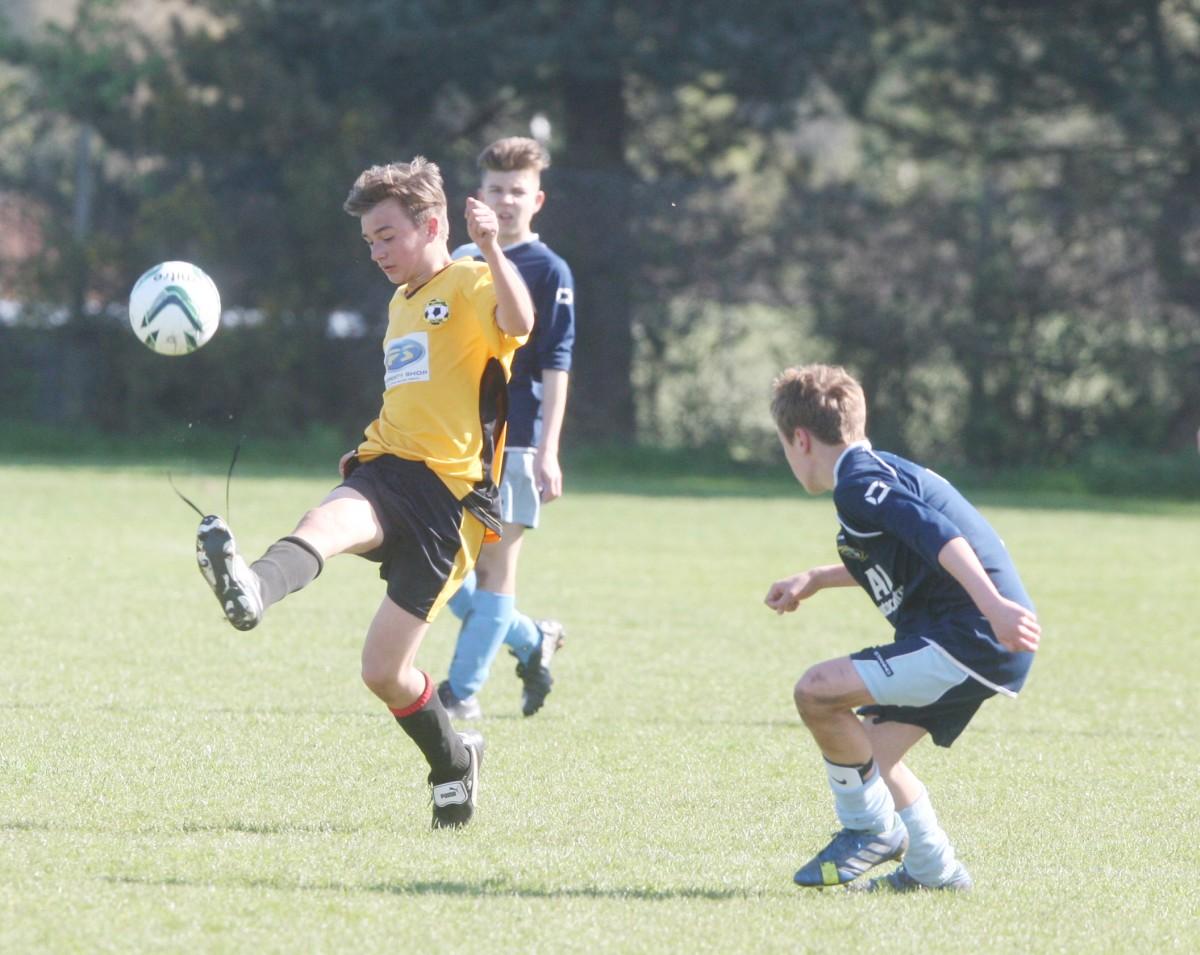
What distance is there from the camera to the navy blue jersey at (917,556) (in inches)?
170

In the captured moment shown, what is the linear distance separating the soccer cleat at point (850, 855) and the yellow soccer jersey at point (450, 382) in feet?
4.74

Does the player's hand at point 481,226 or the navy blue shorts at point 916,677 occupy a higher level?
the player's hand at point 481,226

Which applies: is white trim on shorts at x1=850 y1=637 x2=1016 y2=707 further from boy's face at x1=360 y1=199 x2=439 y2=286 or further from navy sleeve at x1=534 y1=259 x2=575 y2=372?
navy sleeve at x1=534 y1=259 x2=575 y2=372

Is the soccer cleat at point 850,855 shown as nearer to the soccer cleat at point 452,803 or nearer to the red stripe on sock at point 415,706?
the soccer cleat at point 452,803

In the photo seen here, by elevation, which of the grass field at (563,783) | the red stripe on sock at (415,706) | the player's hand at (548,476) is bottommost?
the grass field at (563,783)

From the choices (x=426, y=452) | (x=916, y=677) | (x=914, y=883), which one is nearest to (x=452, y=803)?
(x=426, y=452)

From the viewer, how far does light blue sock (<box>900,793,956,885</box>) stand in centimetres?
446

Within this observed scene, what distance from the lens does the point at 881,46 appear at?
63.0 ft

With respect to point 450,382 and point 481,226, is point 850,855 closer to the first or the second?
point 450,382

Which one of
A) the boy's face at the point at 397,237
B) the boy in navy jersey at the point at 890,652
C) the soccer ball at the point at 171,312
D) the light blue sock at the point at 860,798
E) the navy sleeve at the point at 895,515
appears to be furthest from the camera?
the soccer ball at the point at 171,312

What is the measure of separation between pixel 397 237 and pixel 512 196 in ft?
5.38

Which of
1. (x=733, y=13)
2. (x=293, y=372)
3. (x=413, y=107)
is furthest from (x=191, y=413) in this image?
(x=733, y=13)

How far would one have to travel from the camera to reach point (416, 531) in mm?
5004

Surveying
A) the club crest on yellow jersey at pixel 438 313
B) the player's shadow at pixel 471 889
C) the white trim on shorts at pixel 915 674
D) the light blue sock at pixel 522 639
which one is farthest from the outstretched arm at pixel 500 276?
the light blue sock at pixel 522 639
